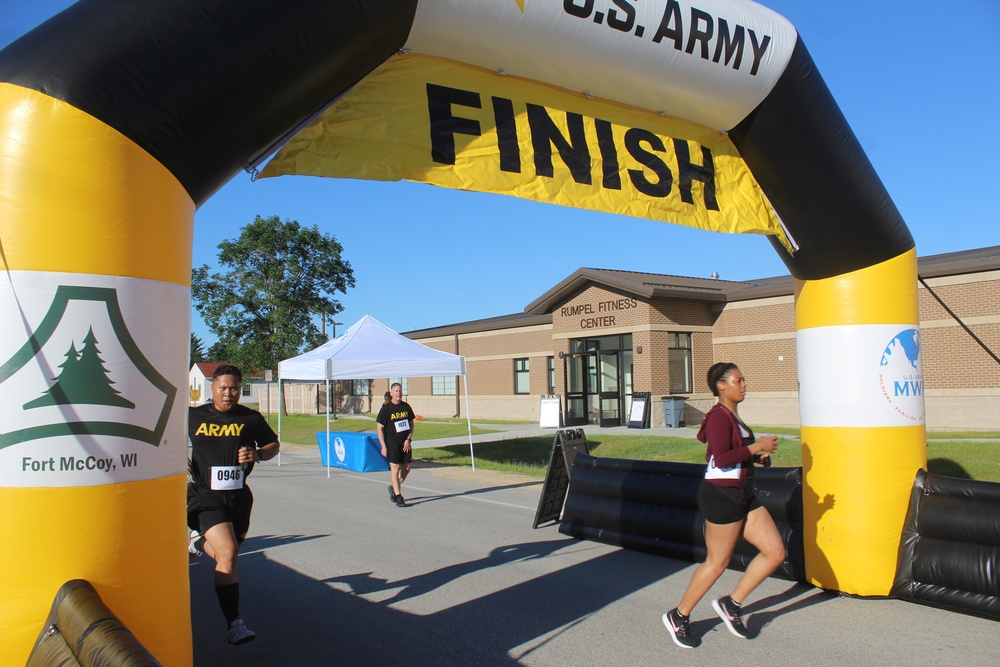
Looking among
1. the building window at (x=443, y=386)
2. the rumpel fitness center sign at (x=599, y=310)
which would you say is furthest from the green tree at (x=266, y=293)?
the rumpel fitness center sign at (x=599, y=310)

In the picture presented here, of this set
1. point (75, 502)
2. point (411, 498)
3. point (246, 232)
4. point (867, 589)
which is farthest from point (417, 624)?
point (246, 232)

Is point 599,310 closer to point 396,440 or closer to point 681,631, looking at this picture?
point 396,440

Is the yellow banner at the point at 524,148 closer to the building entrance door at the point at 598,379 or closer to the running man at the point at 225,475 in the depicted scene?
the running man at the point at 225,475

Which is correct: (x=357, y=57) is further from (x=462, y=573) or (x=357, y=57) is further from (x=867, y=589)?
(x=867, y=589)

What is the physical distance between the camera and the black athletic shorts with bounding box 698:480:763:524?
4832mm

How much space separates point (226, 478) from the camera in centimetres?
501

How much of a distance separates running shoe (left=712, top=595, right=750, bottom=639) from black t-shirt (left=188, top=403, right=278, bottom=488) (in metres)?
3.36

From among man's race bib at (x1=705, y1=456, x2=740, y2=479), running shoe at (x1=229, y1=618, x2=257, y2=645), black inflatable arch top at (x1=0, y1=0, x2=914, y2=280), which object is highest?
black inflatable arch top at (x1=0, y1=0, x2=914, y2=280)

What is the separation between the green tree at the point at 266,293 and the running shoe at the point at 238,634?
41304 millimetres

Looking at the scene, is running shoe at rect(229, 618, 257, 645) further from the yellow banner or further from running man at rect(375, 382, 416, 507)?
running man at rect(375, 382, 416, 507)

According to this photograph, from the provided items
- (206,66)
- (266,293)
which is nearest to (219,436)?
(206,66)

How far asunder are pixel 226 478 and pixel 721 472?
10.9 ft

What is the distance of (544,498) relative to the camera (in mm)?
8711

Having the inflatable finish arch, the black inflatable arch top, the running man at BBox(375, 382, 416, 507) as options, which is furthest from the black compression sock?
the running man at BBox(375, 382, 416, 507)
